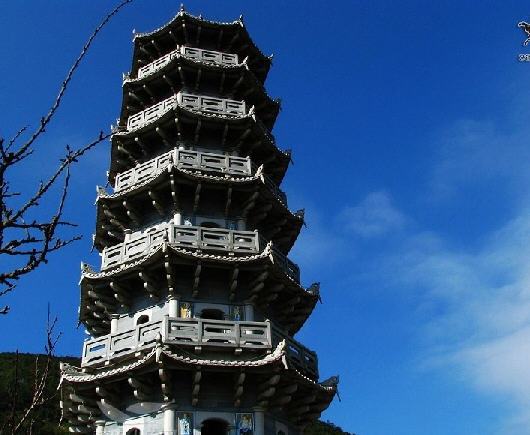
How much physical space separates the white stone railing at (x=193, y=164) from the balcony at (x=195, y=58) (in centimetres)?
588

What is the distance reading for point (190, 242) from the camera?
22.6m

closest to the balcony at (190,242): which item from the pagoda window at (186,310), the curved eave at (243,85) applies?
the pagoda window at (186,310)

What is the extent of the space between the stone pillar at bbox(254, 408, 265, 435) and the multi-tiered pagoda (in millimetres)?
36

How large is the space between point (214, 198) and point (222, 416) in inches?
360

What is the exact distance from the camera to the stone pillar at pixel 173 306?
862 inches

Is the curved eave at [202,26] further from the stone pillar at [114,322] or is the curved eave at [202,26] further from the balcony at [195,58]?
the stone pillar at [114,322]

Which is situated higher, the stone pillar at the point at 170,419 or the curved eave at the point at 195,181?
the curved eave at the point at 195,181

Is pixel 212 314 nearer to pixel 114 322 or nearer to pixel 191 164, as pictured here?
pixel 114 322

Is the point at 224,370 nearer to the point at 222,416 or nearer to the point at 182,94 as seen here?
the point at 222,416

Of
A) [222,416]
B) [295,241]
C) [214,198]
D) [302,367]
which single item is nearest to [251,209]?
[214,198]

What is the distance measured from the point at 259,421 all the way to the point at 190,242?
6793 mm

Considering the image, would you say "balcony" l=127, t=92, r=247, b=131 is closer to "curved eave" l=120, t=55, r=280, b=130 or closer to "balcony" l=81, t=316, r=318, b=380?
"curved eave" l=120, t=55, r=280, b=130

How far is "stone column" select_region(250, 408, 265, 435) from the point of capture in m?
19.8

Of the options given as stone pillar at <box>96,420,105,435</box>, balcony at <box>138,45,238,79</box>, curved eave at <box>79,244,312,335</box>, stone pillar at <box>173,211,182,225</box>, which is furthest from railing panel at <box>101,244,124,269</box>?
balcony at <box>138,45,238,79</box>
